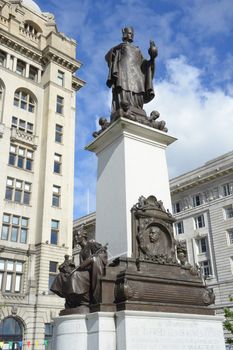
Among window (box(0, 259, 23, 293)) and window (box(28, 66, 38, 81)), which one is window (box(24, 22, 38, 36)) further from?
window (box(0, 259, 23, 293))

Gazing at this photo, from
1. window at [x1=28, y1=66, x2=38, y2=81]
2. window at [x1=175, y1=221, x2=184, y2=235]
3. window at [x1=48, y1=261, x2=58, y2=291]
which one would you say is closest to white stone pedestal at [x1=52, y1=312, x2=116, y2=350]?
window at [x1=48, y1=261, x2=58, y2=291]

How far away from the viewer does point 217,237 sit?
50125mm

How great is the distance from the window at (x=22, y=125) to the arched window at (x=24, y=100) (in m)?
1.97

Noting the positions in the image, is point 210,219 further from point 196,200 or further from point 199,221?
point 196,200

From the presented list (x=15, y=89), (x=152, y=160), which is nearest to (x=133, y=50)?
(x=152, y=160)

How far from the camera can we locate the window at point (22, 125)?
43.4m

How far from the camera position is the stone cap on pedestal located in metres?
10.9

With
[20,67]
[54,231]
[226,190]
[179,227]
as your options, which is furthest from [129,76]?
[179,227]

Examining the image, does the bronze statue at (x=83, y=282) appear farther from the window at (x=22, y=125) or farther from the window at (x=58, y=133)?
the window at (x=58, y=133)

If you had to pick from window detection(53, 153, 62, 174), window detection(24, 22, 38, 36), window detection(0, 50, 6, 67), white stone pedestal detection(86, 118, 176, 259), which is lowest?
white stone pedestal detection(86, 118, 176, 259)

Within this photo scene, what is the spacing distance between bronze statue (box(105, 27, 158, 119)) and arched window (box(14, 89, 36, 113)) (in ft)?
113

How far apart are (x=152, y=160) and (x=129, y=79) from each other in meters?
3.14

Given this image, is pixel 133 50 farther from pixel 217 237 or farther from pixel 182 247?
pixel 217 237

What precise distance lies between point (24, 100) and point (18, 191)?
12127 millimetres
